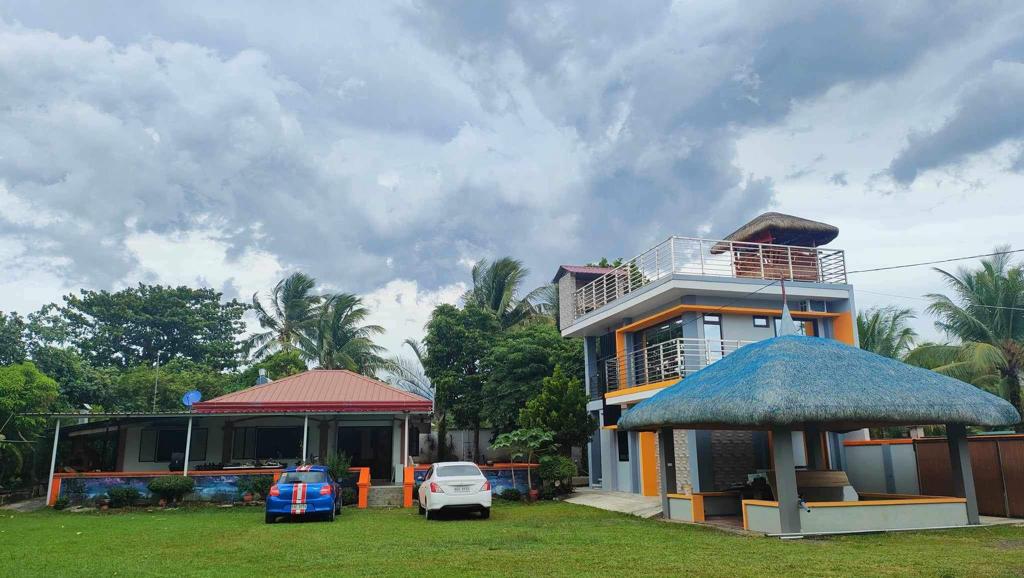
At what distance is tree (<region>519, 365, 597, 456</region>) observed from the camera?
72.3 feet

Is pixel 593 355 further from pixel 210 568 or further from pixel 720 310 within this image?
pixel 210 568

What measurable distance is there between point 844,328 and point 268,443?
18.9 metres

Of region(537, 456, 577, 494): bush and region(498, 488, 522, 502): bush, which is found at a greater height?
region(537, 456, 577, 494): bush

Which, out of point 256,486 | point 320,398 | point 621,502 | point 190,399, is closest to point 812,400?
point 621,502

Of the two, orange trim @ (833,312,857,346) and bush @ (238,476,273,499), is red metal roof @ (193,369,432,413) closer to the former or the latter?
bush @ (238,476,273,499)

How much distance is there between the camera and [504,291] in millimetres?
34094

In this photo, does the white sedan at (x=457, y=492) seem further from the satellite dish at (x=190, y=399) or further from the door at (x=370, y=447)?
the satellite dish at (x=190, y=399)

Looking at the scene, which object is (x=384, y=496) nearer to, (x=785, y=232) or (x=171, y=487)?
(x=171, y=487)

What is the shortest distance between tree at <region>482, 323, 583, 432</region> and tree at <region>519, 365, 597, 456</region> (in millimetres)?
4750

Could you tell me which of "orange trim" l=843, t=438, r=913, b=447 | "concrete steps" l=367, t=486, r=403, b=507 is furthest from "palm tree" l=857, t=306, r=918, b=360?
"concrete steps" l=367, t=486, r=403, b=507

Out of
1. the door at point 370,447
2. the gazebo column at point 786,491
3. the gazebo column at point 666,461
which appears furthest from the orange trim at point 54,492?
the gazebo column at point 786,491

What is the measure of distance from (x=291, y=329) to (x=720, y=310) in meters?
25.1

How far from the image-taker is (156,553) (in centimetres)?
1077

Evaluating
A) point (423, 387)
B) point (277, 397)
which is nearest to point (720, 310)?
point (277, 397)
